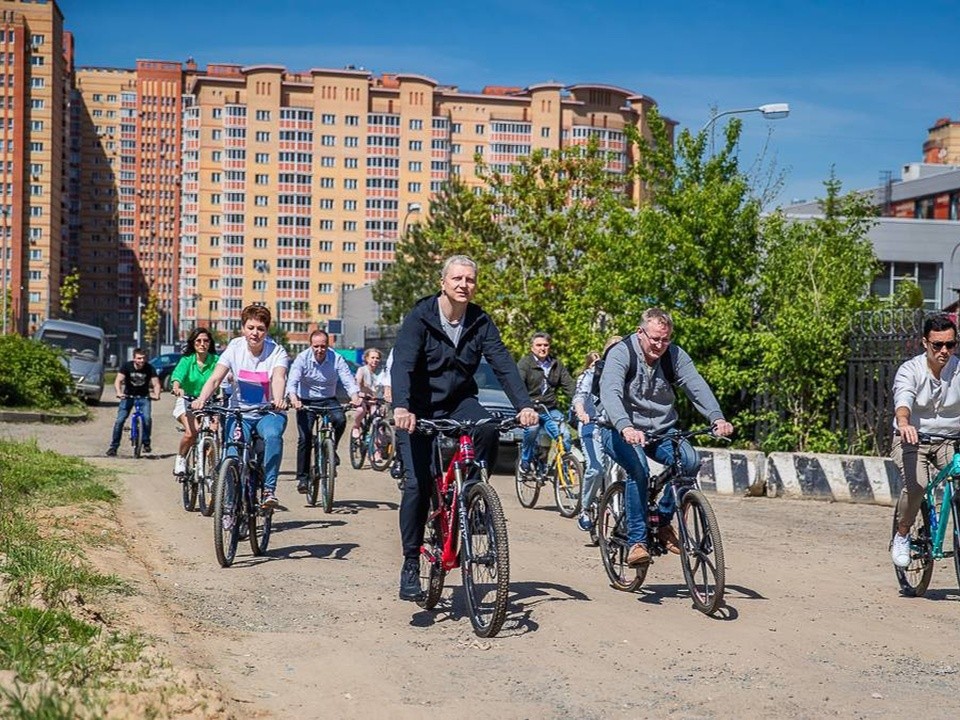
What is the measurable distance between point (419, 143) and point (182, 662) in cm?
15615

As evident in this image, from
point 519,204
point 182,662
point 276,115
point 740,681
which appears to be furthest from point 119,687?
point 276,115

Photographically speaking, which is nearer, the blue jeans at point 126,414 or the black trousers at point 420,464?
the black trousers at point 420,464

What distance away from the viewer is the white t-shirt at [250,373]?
11039 mm

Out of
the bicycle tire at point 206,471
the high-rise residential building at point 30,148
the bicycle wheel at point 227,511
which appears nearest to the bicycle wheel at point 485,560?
the bicycle wheel at point 227,511

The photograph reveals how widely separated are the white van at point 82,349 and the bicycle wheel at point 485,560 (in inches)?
1260

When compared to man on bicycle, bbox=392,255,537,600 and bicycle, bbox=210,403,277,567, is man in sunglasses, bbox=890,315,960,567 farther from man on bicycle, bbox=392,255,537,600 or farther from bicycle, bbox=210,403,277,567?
bicycle, bbox=210,403,277,567

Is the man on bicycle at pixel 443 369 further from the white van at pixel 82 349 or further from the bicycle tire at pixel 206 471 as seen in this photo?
the white van at pixel 82 349

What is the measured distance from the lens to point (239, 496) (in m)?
10.1

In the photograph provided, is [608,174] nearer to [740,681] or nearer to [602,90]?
[740,681]

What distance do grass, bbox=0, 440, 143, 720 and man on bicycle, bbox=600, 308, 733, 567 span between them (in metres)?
3.10

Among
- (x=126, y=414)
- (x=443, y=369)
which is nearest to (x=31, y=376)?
(x=126, y=414)

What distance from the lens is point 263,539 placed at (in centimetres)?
1062

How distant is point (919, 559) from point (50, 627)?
5.51 meters

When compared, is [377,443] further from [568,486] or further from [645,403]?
[645,403]
